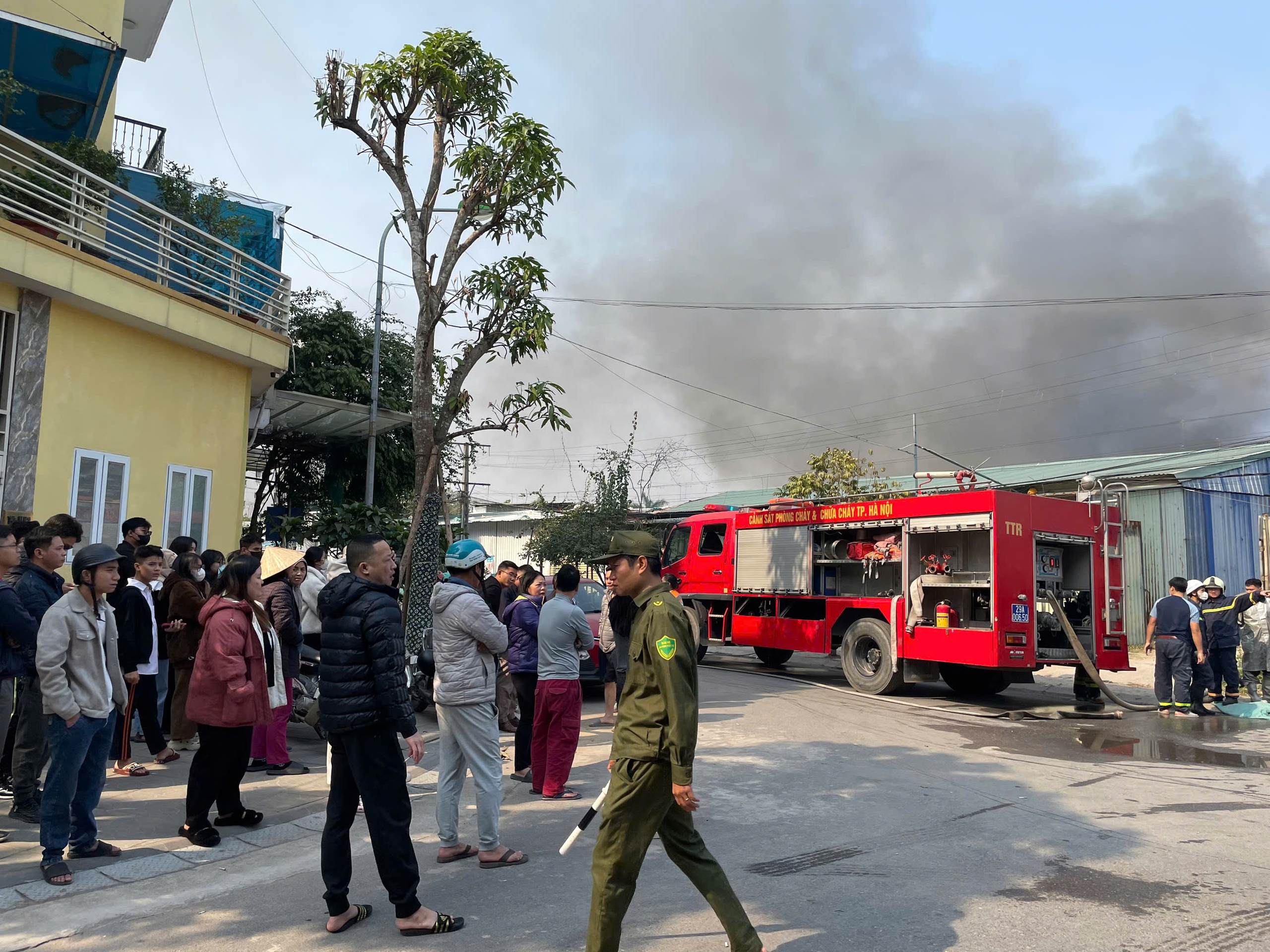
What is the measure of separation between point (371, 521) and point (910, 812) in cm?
1155

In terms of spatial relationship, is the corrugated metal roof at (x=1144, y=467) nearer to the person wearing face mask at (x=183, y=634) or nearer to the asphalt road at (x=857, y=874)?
the asphalt road at (x=857, y=874)

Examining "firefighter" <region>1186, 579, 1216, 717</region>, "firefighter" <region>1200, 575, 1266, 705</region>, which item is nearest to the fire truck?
"firefighter" <region>1186, 579, 1216, 717</region>

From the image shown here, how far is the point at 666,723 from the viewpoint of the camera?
12.1 ft

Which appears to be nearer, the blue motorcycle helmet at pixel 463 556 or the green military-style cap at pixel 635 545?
the green military-style cap at pixel 635 545

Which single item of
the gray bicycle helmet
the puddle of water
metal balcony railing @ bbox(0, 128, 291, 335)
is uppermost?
metal balcony railing @ bbox(0, 128, 291, 335)

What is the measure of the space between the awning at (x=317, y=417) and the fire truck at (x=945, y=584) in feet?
21.8

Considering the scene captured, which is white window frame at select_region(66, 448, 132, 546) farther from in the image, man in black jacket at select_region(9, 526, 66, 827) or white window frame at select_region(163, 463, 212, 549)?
man in black jacket at select_region(9, 526, 66, 827)

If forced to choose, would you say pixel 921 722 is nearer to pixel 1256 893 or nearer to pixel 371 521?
pixel 1256 893

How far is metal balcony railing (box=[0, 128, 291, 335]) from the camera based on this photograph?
32.8 ft

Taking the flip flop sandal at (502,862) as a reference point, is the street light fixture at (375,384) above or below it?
above

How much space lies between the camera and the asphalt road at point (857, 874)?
408 centimetres

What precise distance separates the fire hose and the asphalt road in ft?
10.2

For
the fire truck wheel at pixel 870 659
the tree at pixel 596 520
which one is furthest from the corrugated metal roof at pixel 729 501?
the fire truck wheel at pixel 870 659

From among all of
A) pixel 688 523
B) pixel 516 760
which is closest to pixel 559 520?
pixel 688 523
